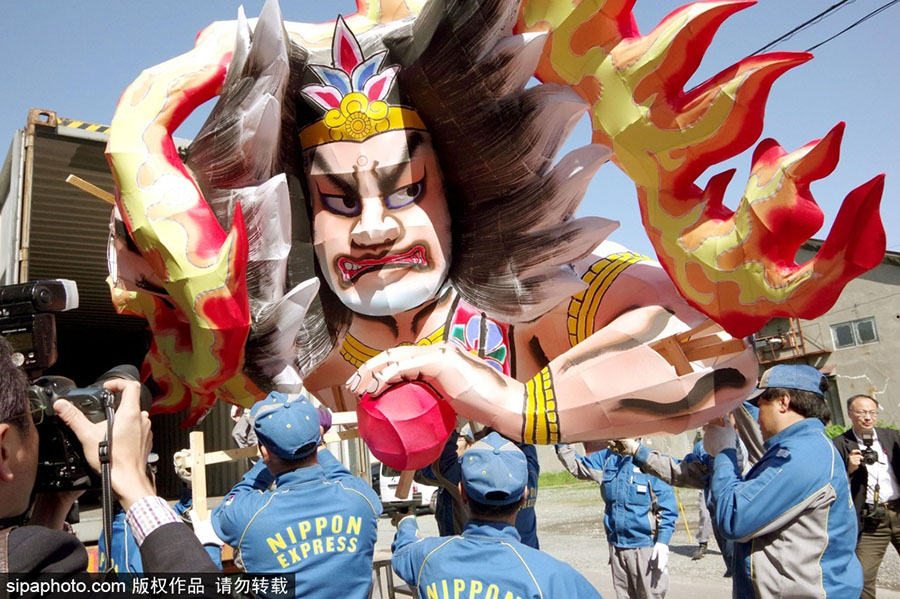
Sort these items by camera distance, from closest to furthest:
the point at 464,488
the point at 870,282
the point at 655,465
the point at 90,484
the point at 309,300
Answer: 1. the point at 90,484
2. the point at 464,488
3. the point at 309,300
4. the point at 655,465
5. the point at 870,282

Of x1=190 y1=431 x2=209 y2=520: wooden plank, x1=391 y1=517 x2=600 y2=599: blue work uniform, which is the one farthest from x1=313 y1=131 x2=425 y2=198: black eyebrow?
x1=190 y1=431 x2=209 y2=520: wooden plank

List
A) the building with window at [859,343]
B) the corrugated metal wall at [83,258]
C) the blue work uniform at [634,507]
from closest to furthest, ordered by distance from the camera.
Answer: the blue work uniform at [634,507] → the corrugated metal wall at [83,258] → the building with window at [859,343]

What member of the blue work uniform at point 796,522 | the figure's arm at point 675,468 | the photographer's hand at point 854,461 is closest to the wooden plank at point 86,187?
the blue work uniform at point 796,522

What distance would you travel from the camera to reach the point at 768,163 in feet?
8.53

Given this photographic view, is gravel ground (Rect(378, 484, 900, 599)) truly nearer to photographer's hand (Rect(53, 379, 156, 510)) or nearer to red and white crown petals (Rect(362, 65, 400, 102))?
red and white crown petals (Rect(362, 65, 400, 102))

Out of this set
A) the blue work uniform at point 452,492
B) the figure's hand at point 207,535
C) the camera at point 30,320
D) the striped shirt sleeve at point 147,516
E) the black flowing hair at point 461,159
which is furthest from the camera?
the blue work uniform at point 452,492

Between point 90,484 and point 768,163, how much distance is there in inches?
87.5

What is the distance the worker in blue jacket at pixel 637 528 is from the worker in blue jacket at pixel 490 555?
3.25 m

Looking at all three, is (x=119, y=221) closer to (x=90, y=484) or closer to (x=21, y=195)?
(x=90, y=484)

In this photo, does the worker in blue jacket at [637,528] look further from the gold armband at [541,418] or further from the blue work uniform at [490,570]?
the blue work uniform at [490,570]

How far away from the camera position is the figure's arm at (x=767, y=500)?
2564 millimetres

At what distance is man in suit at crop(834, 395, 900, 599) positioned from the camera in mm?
4551

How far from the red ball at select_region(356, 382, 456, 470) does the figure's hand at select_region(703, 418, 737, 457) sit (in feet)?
3.74

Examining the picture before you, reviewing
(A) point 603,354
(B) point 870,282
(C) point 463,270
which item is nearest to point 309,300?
(C) point 463,270
